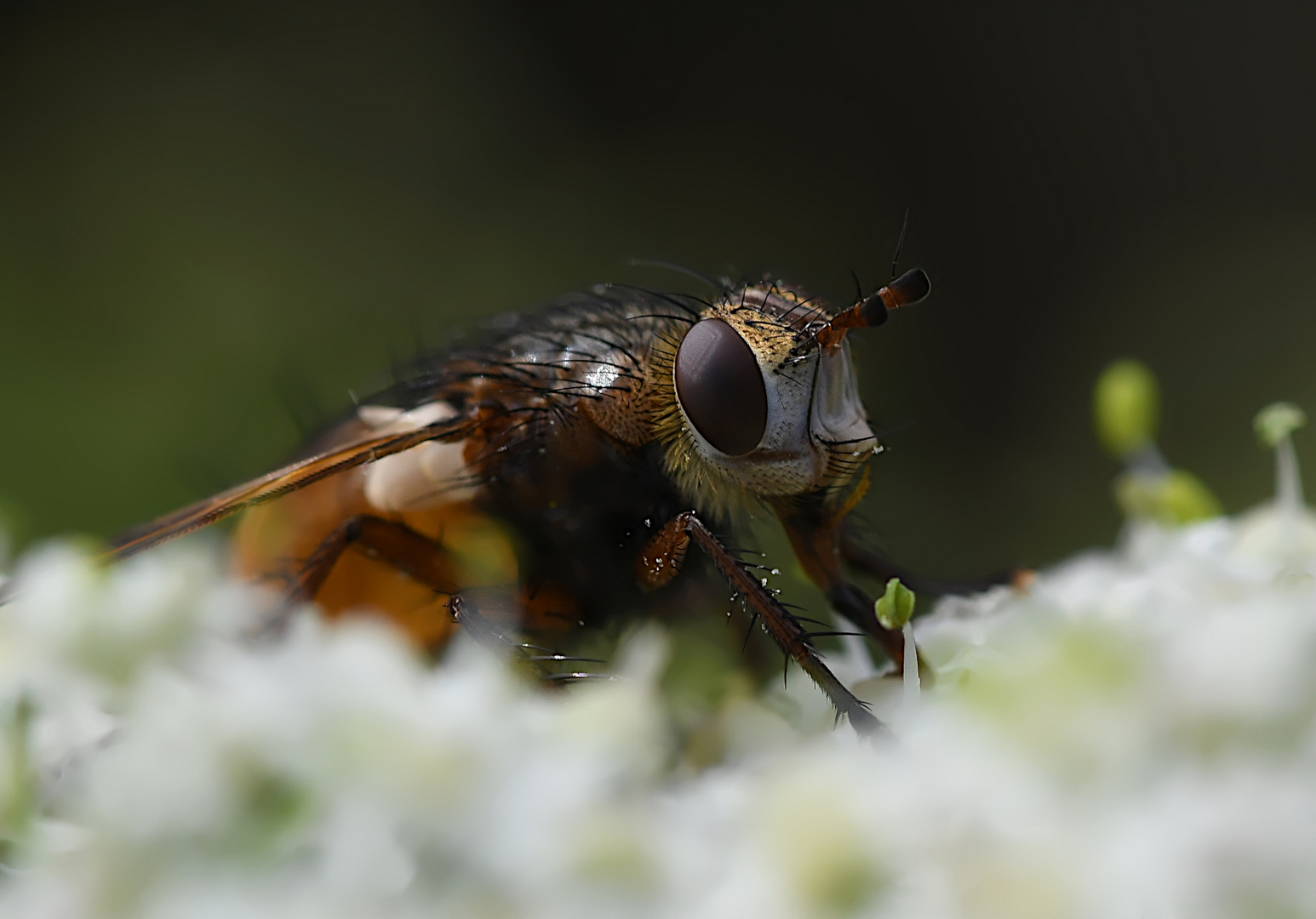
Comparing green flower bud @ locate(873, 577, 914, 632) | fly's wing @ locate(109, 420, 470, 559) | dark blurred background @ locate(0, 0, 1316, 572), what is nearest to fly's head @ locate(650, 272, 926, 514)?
green flower bud @ locate(873, 577, 914, 632)

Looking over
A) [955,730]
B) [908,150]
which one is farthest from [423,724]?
[908,150]

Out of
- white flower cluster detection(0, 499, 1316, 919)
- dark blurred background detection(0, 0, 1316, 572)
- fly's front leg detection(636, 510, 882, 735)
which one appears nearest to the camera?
white flower cluster detection(0, 499, 1316, 919)

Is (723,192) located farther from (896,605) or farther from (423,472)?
(896,605)

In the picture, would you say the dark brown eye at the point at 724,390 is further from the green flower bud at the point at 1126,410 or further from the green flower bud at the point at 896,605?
the green flower bud at the point at 1126,410

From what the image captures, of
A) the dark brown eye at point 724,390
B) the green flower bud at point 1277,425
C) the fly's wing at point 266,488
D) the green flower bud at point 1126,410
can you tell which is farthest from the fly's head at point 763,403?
the green flower bud at point 1126,410

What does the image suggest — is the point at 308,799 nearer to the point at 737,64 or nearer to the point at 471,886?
the point at 471,886

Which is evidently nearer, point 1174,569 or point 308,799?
point 308,799

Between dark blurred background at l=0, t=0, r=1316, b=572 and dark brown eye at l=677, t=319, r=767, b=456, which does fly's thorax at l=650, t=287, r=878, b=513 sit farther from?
dark blurred background at l=0, t=0, r=1316, b=572
